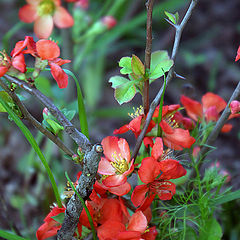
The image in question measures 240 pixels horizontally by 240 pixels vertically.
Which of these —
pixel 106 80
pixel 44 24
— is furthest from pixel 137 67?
pixel 106 80

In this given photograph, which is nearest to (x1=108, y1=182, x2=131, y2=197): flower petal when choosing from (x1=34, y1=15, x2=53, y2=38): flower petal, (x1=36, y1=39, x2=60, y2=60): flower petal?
(x1=36, y1=39, x2=60, y2=60): flower petal

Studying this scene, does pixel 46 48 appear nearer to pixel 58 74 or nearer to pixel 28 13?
pixel 58 74

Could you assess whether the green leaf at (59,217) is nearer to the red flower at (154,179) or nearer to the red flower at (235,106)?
the red flower at (154,179)

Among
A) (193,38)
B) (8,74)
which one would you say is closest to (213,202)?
(8,74)

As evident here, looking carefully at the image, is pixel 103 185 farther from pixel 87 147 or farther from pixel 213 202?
pixel 213 202

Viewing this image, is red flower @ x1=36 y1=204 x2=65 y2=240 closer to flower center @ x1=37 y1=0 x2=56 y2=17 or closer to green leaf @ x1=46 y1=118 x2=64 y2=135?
green leaf @ x1=46 y1=118 x2=64 y2=135

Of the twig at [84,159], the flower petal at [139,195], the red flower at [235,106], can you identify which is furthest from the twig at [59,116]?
the red flower at [235,106]
